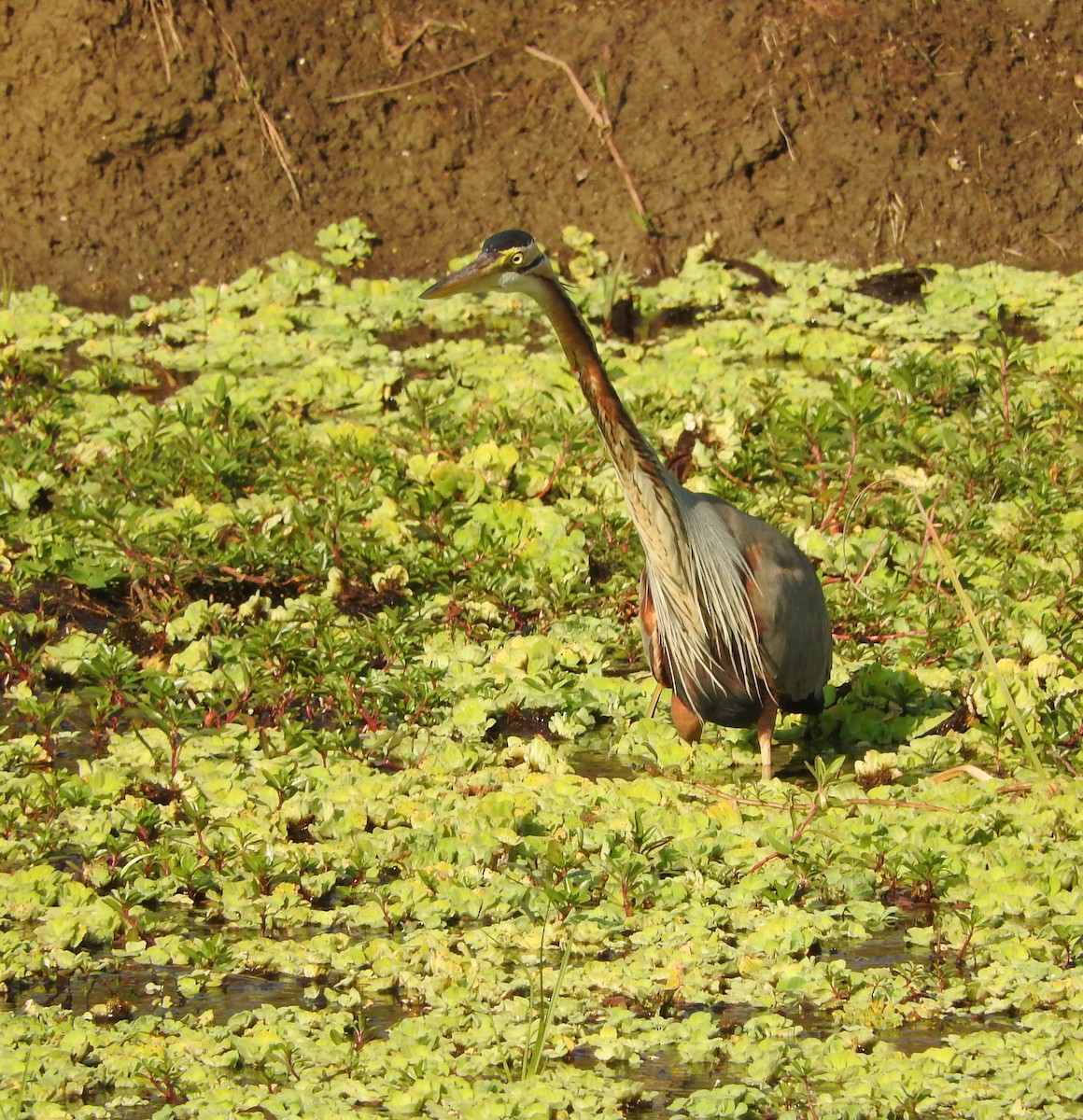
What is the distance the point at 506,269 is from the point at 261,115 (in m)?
5.16

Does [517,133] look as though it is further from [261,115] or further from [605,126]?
[261,115]

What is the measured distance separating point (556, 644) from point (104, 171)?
4.93 m

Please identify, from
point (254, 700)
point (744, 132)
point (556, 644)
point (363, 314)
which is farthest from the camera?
point (744, 132)

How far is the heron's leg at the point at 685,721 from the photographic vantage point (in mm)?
5047

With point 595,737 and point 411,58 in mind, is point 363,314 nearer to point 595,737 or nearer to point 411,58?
point 411,58

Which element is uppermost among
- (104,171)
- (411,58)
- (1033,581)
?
(411,58)

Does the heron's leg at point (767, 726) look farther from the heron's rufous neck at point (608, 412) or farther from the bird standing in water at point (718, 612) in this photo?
the heron's rufous neck at point (608, 412)

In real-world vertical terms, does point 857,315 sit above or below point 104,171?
below

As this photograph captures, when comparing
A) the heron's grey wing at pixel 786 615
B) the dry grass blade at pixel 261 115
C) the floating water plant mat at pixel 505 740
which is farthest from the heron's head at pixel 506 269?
the dry grass blade at pixel 261 115

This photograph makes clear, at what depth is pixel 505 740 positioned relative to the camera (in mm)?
5152

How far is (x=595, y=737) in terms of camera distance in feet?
17.1

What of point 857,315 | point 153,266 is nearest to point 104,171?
point 153,266

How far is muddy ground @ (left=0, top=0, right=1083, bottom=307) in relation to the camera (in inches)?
355

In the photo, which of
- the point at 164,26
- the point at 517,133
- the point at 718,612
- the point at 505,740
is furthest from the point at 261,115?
the point at 718,612
